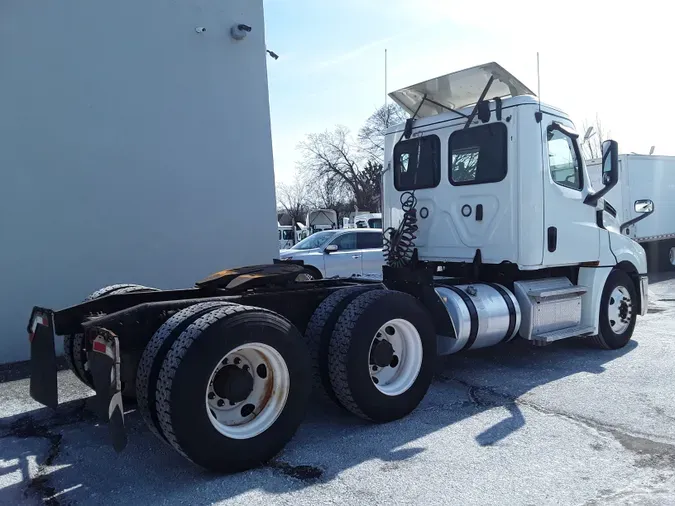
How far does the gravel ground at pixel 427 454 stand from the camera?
11.5 ft

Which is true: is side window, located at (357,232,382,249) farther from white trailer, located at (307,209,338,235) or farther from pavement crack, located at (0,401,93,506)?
white trailer, located at (307,209,338,235)

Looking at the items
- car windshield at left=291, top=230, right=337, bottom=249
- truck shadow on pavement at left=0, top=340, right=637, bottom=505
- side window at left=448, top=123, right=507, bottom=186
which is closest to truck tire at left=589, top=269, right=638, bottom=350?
truck shadow on pavement at left=0, top=340, right=637, bottom=505

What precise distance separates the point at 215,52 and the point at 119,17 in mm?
1432

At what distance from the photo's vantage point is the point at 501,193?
6.25 meters

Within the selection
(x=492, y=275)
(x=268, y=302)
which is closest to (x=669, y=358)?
(x=492, y=275)

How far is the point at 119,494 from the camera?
11.6 ft

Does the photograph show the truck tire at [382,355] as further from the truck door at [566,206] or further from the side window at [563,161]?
the side window at [563,161]

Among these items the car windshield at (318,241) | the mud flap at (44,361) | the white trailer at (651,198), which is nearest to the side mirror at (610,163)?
the mud flap at (44,361)

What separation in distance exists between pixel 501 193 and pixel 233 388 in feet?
12.4

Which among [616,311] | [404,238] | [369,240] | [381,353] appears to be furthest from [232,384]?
[369,240]

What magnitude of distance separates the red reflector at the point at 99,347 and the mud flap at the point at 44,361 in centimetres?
59

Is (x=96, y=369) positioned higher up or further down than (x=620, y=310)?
higher up

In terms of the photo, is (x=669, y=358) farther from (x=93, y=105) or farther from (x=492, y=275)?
(x=93, y=105)

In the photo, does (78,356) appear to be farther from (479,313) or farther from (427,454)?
(479,313)
